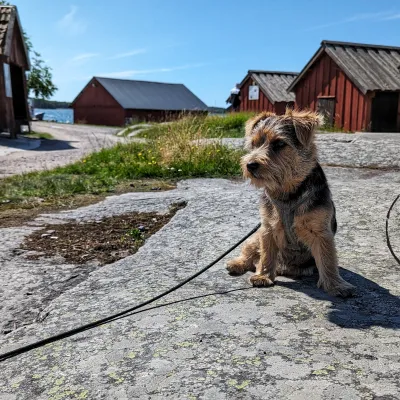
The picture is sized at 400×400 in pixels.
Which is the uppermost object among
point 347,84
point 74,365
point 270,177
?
point 347,84

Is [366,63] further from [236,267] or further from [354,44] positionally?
[236,267]

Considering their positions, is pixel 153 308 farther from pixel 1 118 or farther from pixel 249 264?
pixel 1 118

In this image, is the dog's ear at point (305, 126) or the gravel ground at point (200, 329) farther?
the dog's ear at point (305, 126)

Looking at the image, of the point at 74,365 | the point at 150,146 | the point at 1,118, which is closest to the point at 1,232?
the point at 74,365

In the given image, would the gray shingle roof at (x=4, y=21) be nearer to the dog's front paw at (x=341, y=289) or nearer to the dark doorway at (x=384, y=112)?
the dark doorway at (x=384, y=112)

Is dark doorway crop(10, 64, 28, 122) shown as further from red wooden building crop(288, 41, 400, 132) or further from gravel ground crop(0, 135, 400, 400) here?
gravel ground crop(0, 135, 400, 400)

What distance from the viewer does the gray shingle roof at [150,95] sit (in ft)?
168

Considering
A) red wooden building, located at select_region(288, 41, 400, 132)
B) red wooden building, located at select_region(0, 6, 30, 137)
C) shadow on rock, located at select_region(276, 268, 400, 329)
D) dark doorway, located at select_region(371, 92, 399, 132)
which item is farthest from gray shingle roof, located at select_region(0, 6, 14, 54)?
shadow on rock, located at select_region(276, 268, 400, 329)

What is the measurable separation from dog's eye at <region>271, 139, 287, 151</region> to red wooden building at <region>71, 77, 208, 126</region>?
148 ft

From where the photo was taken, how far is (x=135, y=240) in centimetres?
547

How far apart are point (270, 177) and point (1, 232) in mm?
3555

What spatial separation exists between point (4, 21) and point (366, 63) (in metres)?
17.4

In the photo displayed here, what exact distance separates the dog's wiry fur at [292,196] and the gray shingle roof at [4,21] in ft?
62.3

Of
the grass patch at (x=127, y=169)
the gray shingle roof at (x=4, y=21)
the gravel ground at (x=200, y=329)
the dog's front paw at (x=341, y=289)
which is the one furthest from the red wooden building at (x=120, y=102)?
the dog's front paw at (x=341, y=289)
